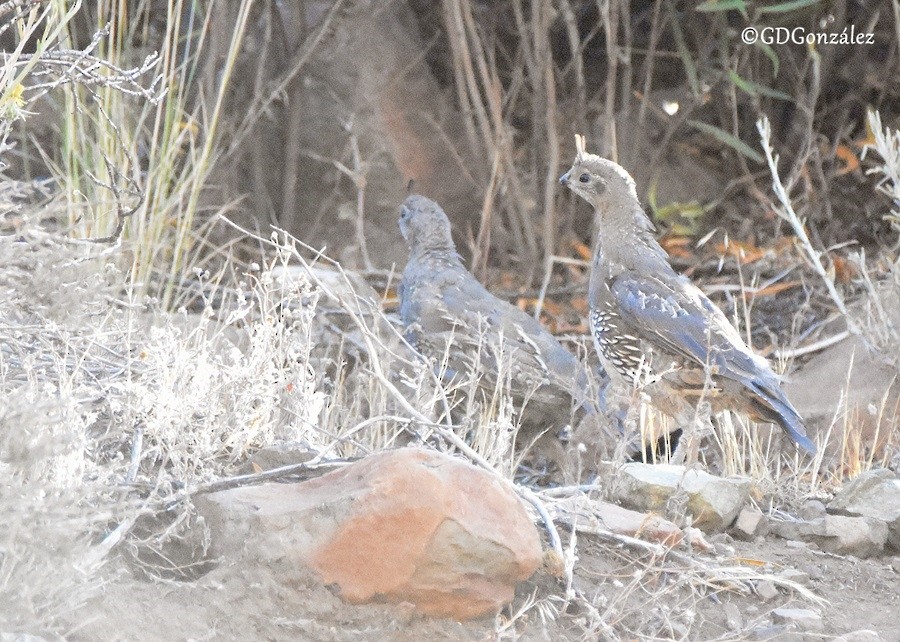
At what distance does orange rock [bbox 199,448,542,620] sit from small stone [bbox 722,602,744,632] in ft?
1.84

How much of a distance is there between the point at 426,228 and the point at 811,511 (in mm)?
2571

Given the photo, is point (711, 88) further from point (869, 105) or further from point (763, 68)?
point (869, 105)

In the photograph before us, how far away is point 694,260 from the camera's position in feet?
23.9

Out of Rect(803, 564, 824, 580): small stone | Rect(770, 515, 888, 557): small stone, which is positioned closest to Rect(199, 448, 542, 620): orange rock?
Rect(803, 564, 824, 580): small stone

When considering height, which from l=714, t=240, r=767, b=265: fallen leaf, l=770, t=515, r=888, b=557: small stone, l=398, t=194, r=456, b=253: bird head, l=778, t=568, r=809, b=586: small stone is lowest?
l=714, t=240, r=767, b=265: fallen leaf

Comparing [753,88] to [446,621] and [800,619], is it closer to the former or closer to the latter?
[800,619]

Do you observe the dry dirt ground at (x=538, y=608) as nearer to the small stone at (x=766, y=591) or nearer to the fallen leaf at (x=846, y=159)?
the small stone at (x=766, y=591)

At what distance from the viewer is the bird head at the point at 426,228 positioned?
6.09 meters

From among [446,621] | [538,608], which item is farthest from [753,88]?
[446,621]

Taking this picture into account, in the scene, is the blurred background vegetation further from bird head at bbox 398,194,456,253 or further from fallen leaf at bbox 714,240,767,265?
bird head at bbox 398,194,456,253

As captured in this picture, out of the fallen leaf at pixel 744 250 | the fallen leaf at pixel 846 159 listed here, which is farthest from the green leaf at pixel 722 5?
the fallen leaf at pixel 846 159

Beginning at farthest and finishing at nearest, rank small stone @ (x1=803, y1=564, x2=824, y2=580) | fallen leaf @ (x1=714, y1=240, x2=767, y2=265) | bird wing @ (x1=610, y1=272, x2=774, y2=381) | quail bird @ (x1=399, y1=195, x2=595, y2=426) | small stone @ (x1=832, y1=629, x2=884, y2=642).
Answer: fallen leaf @ (x1=714, y1=240, x2=767, y2=265) → quail bird @ (x1=399, y1=195, x2=595, y2=426) → bird wing @ (x1=610, y1=272, x2=774, y2=381) → small stone @ (x1=803, y1=564, x2=824, y2=580) → small stone @ (x1=832, y1=629, x2=884, y2=642)

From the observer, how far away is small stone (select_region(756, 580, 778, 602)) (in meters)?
3.31

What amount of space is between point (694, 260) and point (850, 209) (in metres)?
1.12
